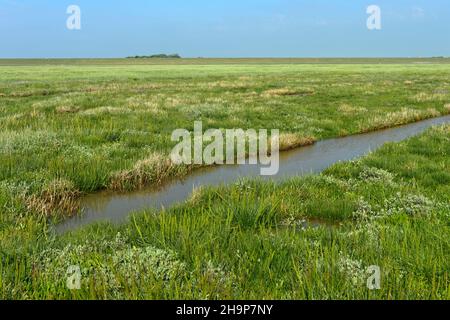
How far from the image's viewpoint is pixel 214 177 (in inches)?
431

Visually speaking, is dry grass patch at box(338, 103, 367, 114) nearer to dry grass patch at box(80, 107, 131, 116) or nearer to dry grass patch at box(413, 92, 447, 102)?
dry grass patch at box(413, 92, 447, 102)

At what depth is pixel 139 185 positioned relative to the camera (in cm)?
998

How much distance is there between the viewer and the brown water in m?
8.09

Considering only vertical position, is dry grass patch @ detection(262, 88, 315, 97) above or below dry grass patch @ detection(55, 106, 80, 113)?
above

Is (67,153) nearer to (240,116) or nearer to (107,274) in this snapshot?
(107,274)

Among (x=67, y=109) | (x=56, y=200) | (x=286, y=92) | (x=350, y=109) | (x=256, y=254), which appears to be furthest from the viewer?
(x=286, y=92)

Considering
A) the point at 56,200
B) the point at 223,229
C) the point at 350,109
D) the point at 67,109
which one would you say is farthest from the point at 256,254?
the point at 350,109

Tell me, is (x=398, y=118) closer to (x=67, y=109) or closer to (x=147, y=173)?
(x=147, y=173)

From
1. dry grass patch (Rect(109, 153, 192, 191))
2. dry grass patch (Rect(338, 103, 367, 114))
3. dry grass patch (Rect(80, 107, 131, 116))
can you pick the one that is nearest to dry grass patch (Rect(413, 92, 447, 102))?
dry grass patch (Rect(338, 103, 367, 114))

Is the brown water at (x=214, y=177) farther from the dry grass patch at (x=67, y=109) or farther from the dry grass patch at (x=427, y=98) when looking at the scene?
the dry grass patch at (x=67, y=109)

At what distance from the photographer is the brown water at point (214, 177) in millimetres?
8094

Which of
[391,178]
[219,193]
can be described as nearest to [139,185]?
[219,193]

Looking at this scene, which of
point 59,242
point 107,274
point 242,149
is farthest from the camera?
point 242,149

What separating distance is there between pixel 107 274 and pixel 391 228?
457cm
